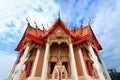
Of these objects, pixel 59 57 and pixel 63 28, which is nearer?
pixel 59 57

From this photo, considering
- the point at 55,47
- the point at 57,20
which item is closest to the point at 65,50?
the point at 55,47

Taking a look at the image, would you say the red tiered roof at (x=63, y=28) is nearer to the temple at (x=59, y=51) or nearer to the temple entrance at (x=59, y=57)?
the temple at (x=59, y=51)

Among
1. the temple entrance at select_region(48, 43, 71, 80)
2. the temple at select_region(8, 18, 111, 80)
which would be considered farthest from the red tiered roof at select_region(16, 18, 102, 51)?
the temple entrance at select_region(48, 43, 71, 80)

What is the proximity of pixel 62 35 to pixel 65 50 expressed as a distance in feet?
5.40

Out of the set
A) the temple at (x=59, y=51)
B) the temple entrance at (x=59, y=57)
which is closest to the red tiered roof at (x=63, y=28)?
the temple at (x=59, y=51)

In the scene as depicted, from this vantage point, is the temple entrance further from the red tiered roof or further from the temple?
the red tiered roof

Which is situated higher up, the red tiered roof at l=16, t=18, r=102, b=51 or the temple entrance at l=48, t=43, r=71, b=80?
the red tiered roof at l=16, t=18, r=102, b=51

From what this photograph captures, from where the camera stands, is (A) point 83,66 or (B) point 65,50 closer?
(A) point 83,66

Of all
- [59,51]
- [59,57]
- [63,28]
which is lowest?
[59,57]

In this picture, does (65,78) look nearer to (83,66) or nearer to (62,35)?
(83,66)

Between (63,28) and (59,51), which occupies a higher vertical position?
(63,28)

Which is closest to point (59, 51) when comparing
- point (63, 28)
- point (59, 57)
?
point (59, 57)

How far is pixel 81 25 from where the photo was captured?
47.3 ft

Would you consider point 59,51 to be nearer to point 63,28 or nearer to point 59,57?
point 59,57
